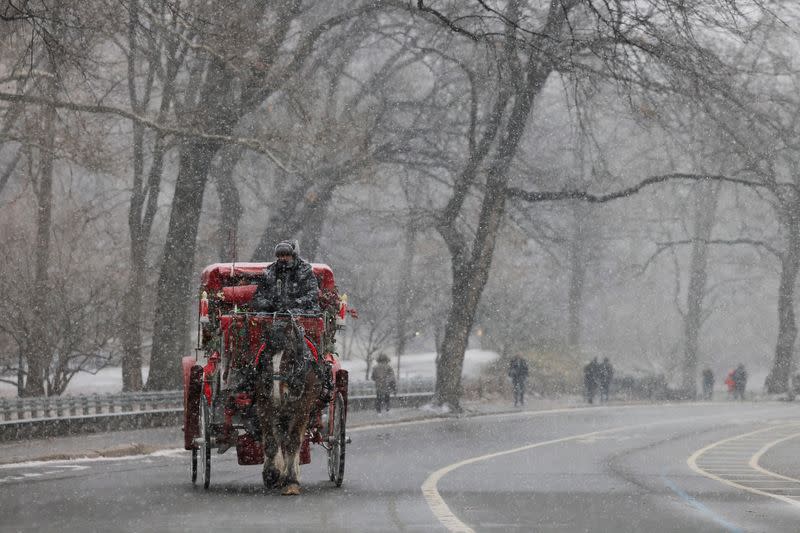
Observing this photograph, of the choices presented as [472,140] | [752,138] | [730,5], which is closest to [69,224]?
[472,140]

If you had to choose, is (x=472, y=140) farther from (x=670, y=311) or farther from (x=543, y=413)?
(x=670, y=311)

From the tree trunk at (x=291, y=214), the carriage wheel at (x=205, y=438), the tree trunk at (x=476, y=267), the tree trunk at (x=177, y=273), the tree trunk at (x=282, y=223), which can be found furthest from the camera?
the tree trunk at (x=476, y=267)

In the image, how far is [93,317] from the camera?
34.5m

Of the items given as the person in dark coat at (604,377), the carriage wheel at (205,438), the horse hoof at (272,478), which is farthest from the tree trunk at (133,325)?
the horse hoof at (272,478)

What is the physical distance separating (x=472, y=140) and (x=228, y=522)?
2653 centimetres

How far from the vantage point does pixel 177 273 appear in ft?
108

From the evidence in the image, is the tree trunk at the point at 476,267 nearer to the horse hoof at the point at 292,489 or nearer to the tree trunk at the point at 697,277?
the horse hoof at the point at 292,489

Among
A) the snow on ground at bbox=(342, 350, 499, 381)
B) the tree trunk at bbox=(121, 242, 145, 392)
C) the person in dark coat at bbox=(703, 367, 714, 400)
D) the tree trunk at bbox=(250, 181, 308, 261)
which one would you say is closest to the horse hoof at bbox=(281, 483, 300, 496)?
the tree trunk at bbox=(121, 242, 145, 392)

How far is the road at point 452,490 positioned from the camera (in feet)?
38.8

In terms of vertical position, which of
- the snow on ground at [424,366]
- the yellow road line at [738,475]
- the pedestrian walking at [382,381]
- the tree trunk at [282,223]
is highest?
the tree trunk at [282,223]

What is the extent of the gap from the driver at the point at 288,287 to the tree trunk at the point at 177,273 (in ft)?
60.3

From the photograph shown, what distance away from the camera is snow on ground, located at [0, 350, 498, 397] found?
1822 inches

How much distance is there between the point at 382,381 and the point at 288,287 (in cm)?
2225

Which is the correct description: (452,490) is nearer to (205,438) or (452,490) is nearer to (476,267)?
(205,438)
